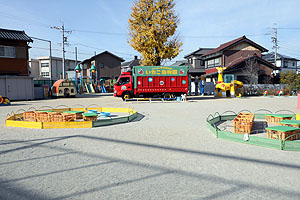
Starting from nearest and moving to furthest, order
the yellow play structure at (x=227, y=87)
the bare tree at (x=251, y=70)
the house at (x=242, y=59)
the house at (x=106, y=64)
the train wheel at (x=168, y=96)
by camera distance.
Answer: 1. the train wheel at (x=168, y=96)
2. the yellow play structure at (x=227, y=87)
3. the bare tree at (x=251, y=70)
4. the house at (x=242, y=59)
5. the house at (x=106, y=64)

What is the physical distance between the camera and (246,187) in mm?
3332

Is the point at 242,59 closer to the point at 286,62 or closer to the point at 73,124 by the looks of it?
the point at 286,62

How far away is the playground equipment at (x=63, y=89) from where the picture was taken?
25603mm

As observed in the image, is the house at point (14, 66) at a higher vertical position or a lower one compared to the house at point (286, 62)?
lower

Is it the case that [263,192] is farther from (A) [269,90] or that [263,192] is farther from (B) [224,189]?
(A) [269,90]

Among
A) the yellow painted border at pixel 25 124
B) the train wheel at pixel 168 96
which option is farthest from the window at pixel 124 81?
the yellow painted border at pixel 25 124

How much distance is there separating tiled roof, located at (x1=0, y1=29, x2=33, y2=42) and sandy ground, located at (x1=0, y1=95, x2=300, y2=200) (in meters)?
20.0

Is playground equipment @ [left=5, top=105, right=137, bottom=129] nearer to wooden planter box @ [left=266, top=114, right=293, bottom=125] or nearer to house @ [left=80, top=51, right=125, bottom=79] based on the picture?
wooden planter box @ [left=266, top=114, right=293, bottom=125]

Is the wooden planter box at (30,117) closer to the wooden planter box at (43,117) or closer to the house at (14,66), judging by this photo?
the wooden planter box at (43,117)

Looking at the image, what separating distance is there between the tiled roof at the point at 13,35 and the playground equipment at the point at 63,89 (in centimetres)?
551

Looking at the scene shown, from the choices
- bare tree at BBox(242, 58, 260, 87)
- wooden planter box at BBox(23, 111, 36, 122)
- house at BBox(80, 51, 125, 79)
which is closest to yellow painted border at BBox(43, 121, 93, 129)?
wooden planter box at BBox(23, 111, 36, 122)

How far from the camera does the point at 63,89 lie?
2584 cm

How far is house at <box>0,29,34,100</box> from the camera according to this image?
21641 mm

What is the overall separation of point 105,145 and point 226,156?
2.89 metres
